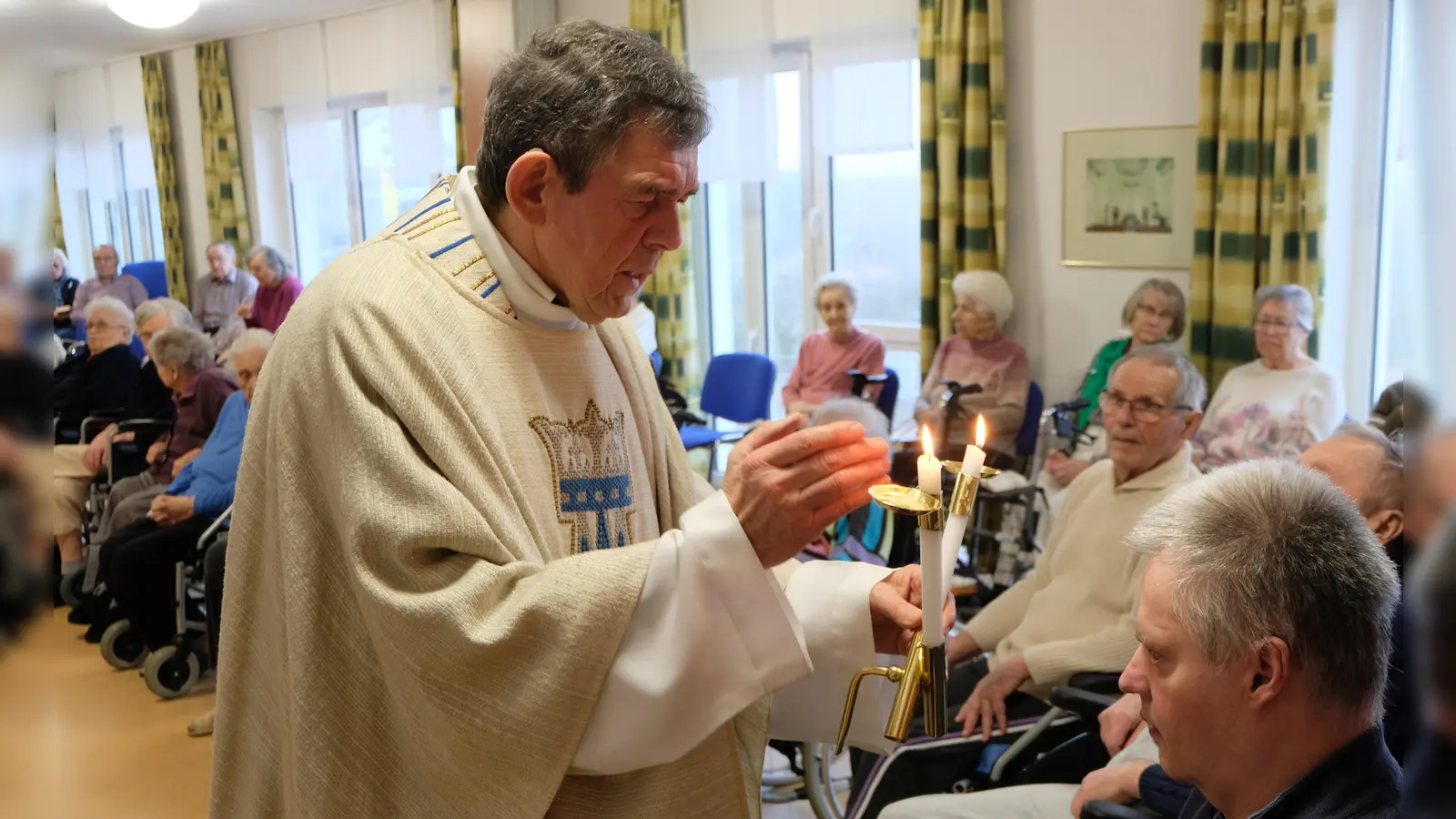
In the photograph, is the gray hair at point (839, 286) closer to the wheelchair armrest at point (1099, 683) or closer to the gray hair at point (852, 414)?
the gray hair at point (852, 414)

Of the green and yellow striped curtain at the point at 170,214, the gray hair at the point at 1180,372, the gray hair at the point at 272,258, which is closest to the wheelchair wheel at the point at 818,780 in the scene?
the gray hair at the point at 1180,372

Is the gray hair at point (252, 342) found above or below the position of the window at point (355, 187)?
below

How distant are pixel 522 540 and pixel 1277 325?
13.4ft

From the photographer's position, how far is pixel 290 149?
10.2 meters

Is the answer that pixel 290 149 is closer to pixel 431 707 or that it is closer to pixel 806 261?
pixel 806 261

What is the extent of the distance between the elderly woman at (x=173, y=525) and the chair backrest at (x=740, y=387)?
2451mm

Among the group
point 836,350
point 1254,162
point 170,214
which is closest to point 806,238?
point 836,350

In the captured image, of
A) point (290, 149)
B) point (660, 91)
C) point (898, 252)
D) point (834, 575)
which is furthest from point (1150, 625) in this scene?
point (290, 149)

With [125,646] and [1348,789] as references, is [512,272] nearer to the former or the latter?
[1348,789]

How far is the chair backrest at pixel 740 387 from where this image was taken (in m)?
6.29

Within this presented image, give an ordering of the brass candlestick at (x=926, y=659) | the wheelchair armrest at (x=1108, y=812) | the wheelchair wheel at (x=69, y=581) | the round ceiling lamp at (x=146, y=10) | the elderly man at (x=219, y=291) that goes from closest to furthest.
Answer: the wheelchair wheel at (x=69, y=581) < the round ceiling lamp at (x=146, y=10) < the brass candlestick at (x=926, y=659) < the wheelchair armrest at (x=1108, y=812) < the elderly man at (x=219, y=291)

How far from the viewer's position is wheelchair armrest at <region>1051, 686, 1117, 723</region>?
2.38 m

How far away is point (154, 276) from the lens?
10680 mm

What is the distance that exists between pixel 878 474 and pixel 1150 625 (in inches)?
25.0
